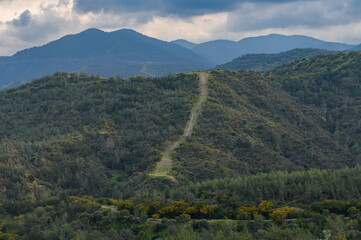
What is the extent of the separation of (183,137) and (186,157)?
29.7ft

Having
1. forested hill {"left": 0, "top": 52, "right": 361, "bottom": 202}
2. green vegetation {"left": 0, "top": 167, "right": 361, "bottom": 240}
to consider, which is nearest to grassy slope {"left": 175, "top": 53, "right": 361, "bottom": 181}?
forested hill {"left": 0, "top": 52, "right": 361, "bottom": 202}

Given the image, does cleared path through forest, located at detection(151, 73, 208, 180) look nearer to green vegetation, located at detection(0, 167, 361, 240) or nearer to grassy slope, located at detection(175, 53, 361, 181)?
grassy slope, located at detection(175, 53, 361, 181)

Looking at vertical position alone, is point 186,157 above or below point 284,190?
below

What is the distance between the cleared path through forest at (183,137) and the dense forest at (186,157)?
4.14 feet

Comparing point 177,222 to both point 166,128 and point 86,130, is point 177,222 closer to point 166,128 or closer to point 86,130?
point 166,128

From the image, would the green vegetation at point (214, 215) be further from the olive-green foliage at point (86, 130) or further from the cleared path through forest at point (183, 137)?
the cleared path through forest at point (183, 137)

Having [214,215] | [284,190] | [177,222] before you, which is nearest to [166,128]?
[284,190]

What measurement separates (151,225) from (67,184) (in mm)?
37906

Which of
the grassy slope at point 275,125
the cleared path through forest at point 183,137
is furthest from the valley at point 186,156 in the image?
the grassy slope at point 275,125

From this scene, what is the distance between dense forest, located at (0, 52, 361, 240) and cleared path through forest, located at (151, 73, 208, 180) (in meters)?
1.26

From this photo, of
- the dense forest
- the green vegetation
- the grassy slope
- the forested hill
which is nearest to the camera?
the green vegetation

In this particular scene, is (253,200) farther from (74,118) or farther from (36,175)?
(74,118)

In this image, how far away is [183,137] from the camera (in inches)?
3263

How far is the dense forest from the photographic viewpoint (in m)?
39.1
